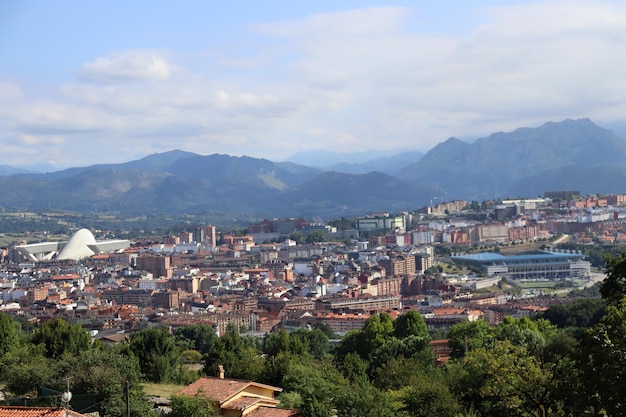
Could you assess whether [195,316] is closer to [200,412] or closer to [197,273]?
[197,273]

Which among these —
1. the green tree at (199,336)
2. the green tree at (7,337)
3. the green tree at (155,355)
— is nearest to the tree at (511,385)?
the green tree at (155,355)

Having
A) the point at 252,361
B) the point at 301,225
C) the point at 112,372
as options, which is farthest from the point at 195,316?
the point at 301,225

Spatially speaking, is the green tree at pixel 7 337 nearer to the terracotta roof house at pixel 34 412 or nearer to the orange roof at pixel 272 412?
the orange roof at pixel 272 412

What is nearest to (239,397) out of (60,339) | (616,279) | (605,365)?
(616,279)

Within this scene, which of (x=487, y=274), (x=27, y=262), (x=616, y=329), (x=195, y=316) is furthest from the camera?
(x=27, y=262)

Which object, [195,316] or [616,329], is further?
[195,316]

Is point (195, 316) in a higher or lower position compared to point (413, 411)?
lower

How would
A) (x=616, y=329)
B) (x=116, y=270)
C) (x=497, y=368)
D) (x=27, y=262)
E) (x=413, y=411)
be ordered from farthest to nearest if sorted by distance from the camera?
(x=27, y=262)
(x=116, y=270)
(x=413, y=411)
(x=497, y=368)
(x=616, y=329)
